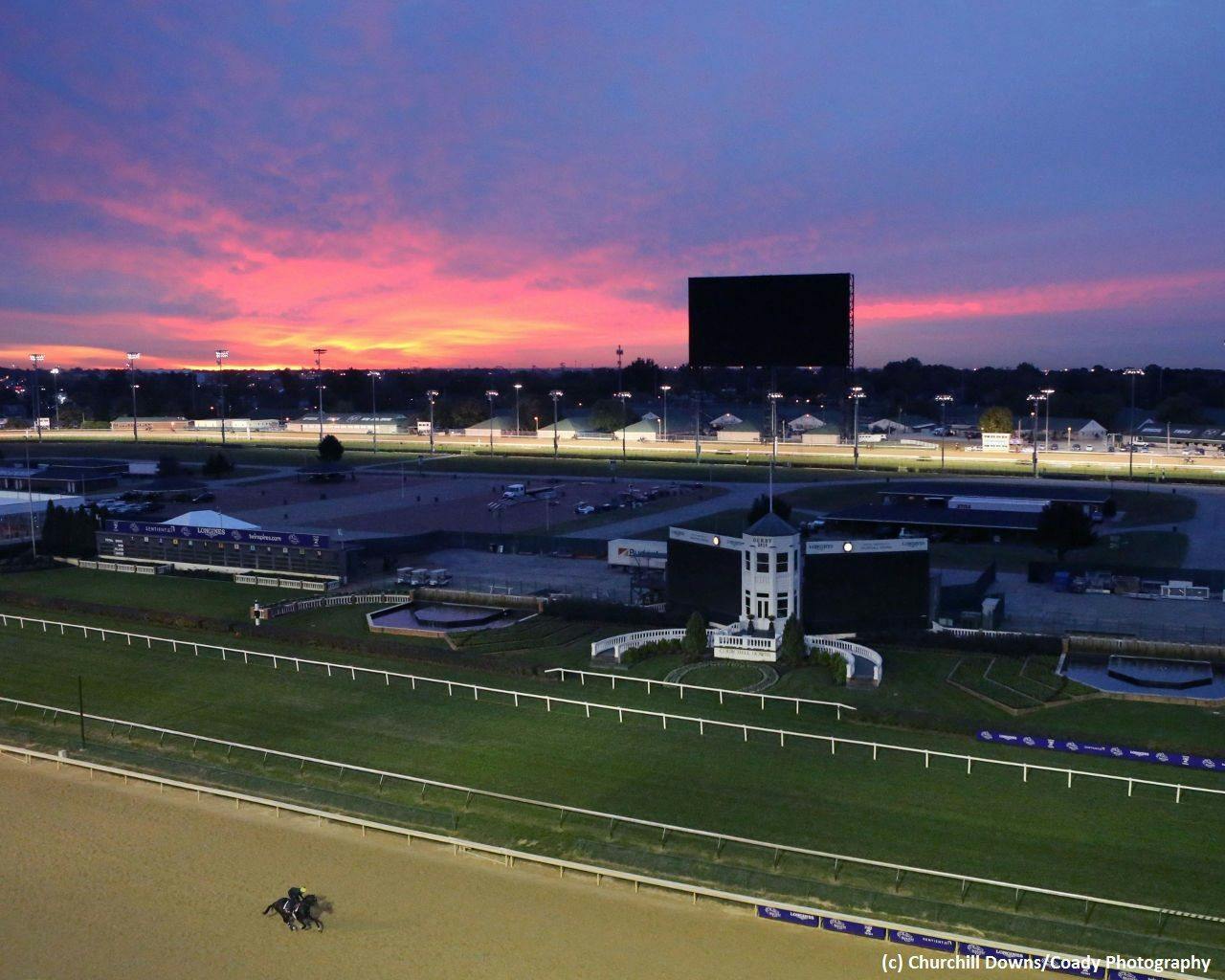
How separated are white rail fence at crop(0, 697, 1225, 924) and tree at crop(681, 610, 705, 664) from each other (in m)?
11.6

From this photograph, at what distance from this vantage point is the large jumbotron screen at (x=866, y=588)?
118 feet

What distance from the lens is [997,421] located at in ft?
383

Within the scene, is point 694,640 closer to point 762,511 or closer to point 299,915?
point 299,915

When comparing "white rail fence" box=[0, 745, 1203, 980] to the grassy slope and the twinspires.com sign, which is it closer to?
the grassy slope

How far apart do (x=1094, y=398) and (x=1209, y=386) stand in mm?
50045

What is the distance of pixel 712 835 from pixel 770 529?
1571cm

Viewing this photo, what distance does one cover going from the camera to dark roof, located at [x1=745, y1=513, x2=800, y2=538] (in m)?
34.8

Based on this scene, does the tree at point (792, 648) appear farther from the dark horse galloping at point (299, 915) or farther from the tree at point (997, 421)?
the tree at point (997, 421)

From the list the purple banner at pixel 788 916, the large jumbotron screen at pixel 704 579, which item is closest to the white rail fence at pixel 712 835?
the purple banner at pixel 788 916

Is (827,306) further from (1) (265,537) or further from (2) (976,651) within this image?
(1) (265,537)

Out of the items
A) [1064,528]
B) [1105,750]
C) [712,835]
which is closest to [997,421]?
[1064,528]

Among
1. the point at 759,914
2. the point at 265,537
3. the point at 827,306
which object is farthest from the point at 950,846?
the point at 265,537

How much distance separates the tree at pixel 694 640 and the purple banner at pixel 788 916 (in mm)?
15772

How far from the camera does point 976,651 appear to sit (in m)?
34.4
